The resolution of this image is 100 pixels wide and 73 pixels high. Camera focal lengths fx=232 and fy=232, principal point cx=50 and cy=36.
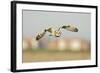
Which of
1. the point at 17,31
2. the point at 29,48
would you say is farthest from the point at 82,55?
the point at 17,31

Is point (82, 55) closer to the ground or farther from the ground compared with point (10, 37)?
closer to the ground

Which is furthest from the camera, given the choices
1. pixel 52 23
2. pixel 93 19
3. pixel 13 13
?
pixel 93 19

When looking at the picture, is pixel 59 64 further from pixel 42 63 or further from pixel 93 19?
pixel 93 19

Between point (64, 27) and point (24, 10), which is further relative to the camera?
point (64, 27)

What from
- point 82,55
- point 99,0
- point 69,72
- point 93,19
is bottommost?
point 69,72

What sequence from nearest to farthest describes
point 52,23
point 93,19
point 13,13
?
1. point 13,13
2. point 52,23
3. point 93,19
